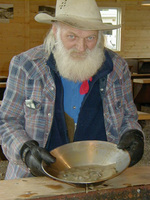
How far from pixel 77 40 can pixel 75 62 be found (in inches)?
4.9

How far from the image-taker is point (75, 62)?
1664 mm

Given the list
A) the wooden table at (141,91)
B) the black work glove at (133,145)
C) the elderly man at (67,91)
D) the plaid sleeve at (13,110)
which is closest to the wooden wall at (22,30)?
the wooden table at (141,91)

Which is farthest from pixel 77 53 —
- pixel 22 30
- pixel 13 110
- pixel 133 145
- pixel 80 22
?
pixel 22 30

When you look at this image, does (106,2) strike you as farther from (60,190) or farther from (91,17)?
(60,190)

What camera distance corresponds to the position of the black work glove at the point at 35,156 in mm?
1244

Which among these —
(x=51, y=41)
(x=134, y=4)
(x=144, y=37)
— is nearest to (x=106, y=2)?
(x=134, y=4)

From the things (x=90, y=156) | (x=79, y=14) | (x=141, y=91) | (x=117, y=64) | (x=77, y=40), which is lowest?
(x=141, y=91)

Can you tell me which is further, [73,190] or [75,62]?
[75,62]

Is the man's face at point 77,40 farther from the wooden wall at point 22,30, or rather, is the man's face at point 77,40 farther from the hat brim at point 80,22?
the wooden wall at point 22,30

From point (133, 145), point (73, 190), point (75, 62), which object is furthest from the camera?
point (75, 62)

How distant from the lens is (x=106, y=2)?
375 inches

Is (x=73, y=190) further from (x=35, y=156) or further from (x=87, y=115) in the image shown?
(x=87, y=115)

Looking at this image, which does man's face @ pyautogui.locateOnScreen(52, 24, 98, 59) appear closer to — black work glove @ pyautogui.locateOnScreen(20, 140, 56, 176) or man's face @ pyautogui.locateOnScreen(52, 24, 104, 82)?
man's face @ pyautogui.locateOnScreen(52, 24, 104, 82)

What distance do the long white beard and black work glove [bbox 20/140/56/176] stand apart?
0.45 m
